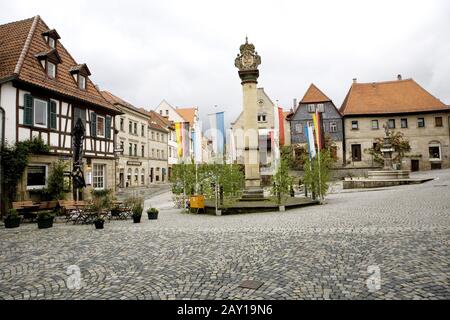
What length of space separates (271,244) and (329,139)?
124 ft

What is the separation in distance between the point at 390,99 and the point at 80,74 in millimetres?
40256

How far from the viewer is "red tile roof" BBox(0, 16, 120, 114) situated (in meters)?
15.6

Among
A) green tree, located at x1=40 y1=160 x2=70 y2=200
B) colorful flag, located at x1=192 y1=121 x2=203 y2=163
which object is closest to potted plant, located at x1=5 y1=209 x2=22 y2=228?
green tree, located at x1=40 y1=160 x2=70 y2=200

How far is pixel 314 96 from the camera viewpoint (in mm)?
44438

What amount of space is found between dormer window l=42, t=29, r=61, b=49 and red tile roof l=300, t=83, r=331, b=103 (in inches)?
1305

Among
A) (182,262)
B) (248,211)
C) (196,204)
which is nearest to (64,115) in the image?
(196,204)

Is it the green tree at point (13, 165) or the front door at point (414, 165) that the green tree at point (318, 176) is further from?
the front door at point (414, 165)

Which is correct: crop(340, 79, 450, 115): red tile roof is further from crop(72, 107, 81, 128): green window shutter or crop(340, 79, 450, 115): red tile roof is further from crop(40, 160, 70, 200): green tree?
crop(40, 160, 70, 200): green tree

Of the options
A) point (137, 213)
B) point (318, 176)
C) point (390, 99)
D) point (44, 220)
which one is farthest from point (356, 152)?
point (44, 220)

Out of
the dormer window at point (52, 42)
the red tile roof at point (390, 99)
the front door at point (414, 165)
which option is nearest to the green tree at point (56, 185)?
the dormer window at point (52, 42)

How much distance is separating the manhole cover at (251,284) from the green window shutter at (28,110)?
1515 cm

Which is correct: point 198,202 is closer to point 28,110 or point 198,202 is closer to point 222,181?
point 222,181

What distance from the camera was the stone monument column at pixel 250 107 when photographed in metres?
16.5

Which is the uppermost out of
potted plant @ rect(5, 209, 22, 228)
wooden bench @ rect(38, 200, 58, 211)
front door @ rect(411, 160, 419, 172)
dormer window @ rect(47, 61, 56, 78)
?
dormer window @ rect(47, 61, 56, 78)
